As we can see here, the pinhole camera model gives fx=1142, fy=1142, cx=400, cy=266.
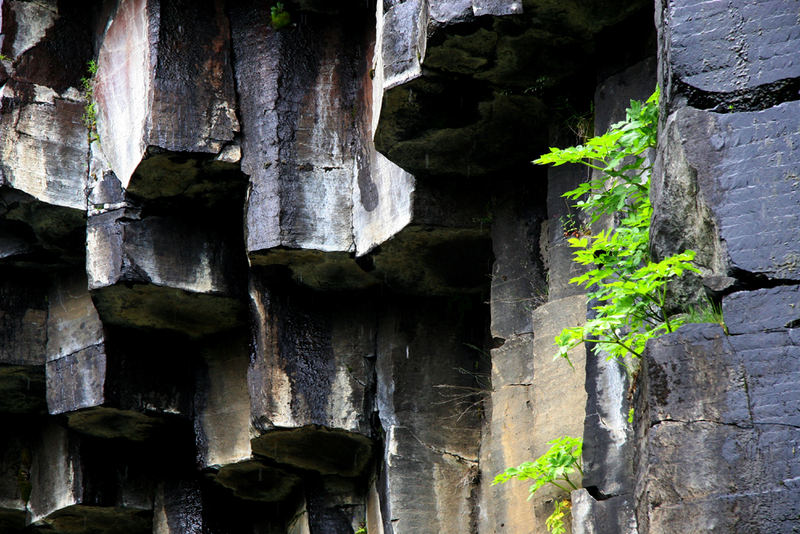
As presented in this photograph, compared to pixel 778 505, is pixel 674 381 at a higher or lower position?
higher

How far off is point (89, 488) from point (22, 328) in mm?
1675

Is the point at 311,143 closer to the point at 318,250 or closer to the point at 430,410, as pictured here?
the point at 318,250

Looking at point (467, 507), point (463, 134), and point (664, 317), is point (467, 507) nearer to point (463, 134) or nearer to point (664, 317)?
point (463, 134)

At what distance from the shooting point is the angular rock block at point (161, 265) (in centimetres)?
941

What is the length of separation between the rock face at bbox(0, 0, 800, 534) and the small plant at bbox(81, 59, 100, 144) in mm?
26

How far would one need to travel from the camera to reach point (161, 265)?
9477 millimetres

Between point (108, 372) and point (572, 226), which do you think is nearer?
point (572, 226)

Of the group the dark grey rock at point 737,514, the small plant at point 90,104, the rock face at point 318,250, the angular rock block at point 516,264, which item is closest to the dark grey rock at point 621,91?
the rock face at point 318,250

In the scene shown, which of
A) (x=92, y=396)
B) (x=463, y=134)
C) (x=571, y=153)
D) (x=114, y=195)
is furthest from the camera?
(x=92, y=396)

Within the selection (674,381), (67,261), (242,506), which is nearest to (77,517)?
(242,506)

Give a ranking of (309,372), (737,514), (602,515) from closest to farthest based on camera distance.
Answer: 1. (737,514)
2. (602,515)
3. (309,372)

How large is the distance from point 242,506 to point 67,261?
287 centimetres

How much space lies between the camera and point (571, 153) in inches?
212

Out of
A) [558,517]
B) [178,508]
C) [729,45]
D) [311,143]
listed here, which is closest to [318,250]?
[311,143]
